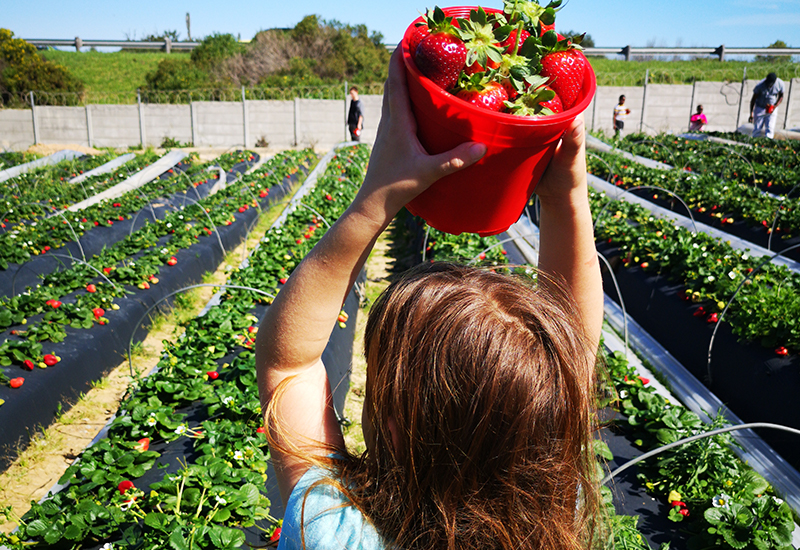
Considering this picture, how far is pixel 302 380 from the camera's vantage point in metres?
0.92

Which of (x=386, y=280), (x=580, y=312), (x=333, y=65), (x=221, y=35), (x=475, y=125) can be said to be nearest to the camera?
(x=475, y=125)

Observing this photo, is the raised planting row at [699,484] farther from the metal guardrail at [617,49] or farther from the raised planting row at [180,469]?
the metal guardrail at [617,49]

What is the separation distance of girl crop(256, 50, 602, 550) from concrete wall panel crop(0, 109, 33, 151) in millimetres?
25352

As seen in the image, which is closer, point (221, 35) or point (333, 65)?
point (333, 65)

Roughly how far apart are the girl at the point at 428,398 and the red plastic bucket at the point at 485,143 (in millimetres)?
63

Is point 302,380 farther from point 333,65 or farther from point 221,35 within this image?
point 221,35

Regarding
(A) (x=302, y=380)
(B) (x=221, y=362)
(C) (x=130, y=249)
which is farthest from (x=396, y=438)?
(C) (x=130, y=249)

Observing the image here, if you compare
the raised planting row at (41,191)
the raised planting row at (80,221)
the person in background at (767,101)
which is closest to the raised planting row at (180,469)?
the raised planting row at (80,221)

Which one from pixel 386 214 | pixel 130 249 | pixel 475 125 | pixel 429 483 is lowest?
pixel 130 249

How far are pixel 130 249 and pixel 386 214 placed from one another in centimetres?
558

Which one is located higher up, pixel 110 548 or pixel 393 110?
pixel 393 110

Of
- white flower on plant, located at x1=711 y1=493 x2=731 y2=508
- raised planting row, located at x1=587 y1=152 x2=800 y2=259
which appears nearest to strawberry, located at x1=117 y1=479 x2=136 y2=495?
white flower on plant, located at x1=711 y1=493 x2=731 y2=508

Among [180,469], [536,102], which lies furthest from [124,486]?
[536,102]

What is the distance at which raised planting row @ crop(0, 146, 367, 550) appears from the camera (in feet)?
6.20
